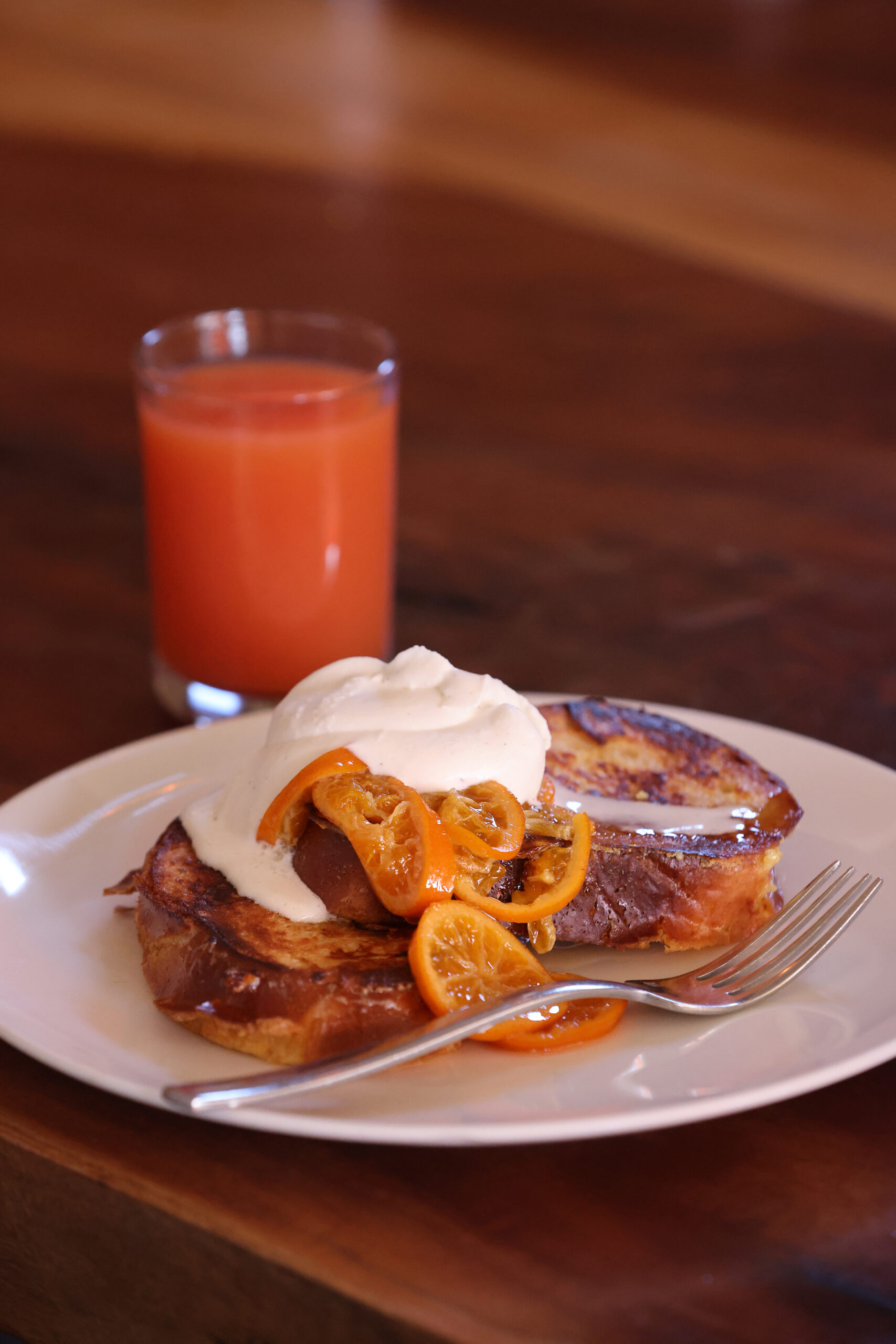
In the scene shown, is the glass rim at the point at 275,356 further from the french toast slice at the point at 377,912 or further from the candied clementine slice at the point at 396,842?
the candied clementine slice at the point at 396,842

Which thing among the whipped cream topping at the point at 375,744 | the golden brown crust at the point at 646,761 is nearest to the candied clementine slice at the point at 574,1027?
the whipped cream topping at the point at 375,744

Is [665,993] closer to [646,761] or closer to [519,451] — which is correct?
[646,761]

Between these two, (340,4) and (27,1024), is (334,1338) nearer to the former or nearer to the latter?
(27,1024)

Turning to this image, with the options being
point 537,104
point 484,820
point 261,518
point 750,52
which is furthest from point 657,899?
point 750,52

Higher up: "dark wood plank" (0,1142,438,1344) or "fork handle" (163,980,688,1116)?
"fork handle" (163,980,688,1116)

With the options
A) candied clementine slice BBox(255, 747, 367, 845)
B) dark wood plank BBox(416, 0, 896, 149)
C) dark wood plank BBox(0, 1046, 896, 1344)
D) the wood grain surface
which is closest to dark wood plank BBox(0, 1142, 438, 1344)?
dark wood plank BBox(0, 1046, 896, 1344)

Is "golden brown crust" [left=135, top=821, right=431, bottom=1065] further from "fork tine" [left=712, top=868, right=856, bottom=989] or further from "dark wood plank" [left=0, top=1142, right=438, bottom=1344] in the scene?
"fork tine" [left=712, top=868, right=856, bottom=989]
